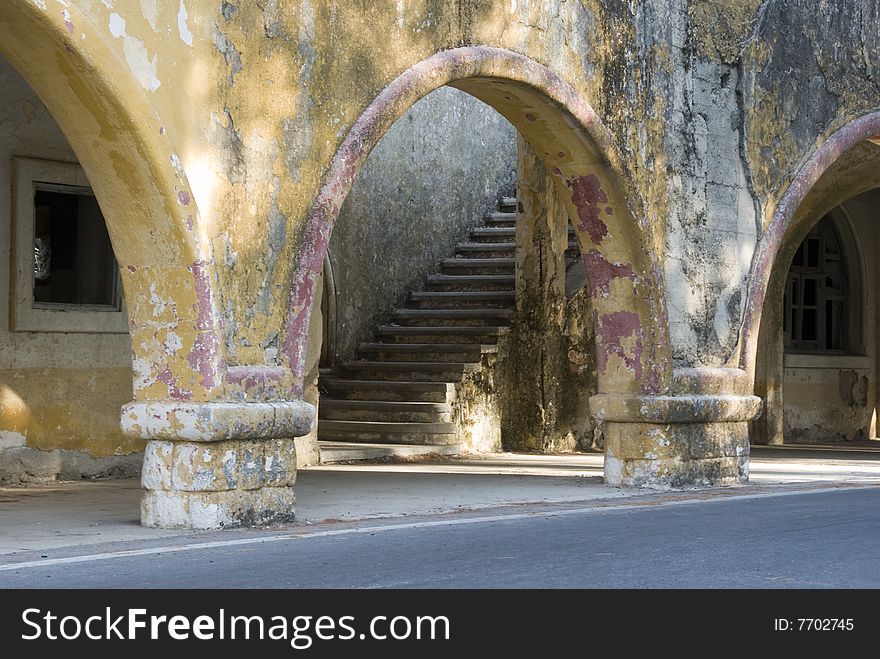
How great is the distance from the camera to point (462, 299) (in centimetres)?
1427

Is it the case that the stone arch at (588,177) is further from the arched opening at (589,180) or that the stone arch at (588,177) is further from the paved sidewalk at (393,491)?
the paved sidewalk at (393,491)

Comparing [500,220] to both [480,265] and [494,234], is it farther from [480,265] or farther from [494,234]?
[480,265]

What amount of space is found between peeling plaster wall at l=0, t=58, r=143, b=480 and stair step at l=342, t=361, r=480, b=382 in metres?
3.91

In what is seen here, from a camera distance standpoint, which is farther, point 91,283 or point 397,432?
point 397,432

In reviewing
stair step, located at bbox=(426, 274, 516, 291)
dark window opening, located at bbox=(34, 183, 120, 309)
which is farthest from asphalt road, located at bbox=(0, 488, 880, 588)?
stair step, located at bbox=(426, 274, 516, 291)

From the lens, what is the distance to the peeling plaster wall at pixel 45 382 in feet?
30.7

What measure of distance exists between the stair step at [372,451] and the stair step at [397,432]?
2.8 inches

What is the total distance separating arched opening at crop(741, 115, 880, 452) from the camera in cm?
1555

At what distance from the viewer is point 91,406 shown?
9.79 m

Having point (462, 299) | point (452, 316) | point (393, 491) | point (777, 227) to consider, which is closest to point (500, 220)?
point (462, 299)

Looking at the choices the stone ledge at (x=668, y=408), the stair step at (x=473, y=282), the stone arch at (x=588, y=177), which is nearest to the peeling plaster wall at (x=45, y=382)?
the stone arch at (x=588, y=177)

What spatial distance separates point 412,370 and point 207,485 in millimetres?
6547

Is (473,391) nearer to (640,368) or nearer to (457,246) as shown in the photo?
(457,246)
